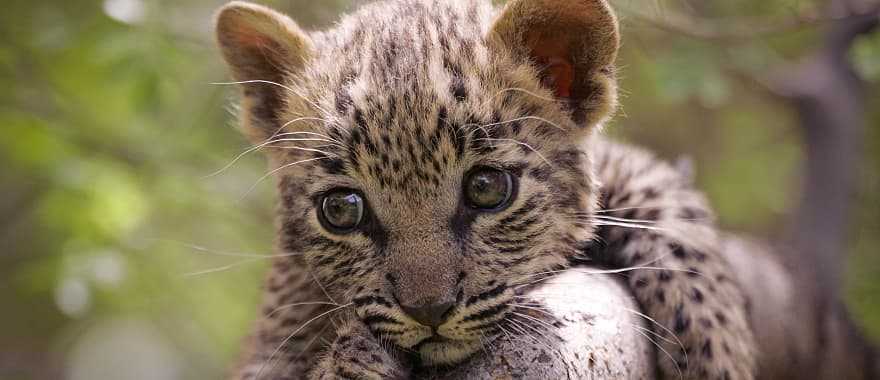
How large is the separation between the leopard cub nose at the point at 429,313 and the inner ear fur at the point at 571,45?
1029mm

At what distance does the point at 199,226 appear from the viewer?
6.93 metres

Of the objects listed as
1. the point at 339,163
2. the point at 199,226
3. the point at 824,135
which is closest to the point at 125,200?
the point at 199,226

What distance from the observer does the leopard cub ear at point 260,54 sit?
3.42 metres

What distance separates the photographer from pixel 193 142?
6.12 metres

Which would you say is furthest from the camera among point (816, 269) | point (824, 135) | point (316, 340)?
point (824, 135)

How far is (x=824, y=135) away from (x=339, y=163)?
439 cm

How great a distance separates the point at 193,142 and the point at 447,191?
3.82m

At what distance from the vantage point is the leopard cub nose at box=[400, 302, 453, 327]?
2.57 metres

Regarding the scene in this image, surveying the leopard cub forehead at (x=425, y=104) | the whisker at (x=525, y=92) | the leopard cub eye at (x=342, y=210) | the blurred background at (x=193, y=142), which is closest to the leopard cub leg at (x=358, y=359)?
the leopard cub eye at (x=342, y=210)

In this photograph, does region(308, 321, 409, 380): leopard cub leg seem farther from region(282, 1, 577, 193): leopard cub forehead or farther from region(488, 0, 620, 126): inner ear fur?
region(488, 0, 620, 126): inner ear fur

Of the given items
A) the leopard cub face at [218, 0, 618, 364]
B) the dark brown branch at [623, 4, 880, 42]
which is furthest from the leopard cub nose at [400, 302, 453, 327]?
the dark brown branch at [623, 4, 880, 42]

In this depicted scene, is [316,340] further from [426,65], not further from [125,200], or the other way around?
[125,200]

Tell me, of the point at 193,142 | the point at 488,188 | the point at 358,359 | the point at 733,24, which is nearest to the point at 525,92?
the point at 488,188

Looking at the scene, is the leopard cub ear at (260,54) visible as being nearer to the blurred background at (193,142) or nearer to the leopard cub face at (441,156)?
the leopard cub face at (441,156)
